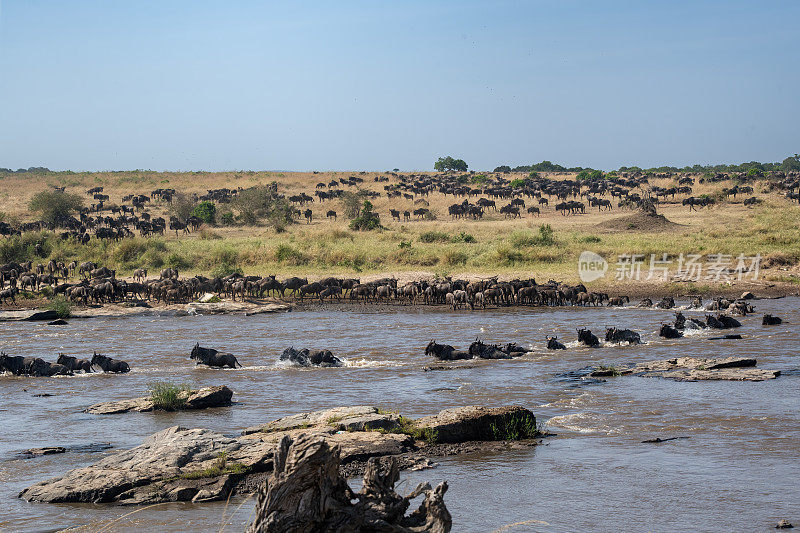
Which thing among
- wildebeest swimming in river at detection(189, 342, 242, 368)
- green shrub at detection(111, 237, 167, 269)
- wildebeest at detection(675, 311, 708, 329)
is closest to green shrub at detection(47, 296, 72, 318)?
green shrub at detection(111, 237, 167, 269)

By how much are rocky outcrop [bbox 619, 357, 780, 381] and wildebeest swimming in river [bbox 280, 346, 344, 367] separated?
6362 millimetres

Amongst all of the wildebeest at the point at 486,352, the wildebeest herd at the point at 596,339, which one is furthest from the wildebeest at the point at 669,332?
the wildebeest at the point at 486,352

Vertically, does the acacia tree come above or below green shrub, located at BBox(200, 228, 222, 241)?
above

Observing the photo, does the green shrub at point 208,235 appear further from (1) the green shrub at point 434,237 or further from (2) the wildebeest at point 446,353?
(2) the wildebeest at point 446,353

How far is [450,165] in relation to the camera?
106 m

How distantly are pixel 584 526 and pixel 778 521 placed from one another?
1965 millimetres

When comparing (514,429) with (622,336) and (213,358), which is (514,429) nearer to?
(213,358)

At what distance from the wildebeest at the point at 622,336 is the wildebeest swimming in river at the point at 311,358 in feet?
22.1

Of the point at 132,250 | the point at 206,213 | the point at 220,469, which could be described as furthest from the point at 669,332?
the point at 206,213

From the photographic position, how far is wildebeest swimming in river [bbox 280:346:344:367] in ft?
60.5

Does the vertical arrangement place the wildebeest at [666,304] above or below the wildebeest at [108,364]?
above

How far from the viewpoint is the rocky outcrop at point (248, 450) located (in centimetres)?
921

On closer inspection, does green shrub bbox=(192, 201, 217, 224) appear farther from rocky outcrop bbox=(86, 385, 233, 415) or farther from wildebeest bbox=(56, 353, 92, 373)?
rocky outcrop bbox=(86, 385, 233, 415)

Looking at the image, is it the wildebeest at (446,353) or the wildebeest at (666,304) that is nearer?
the wildebeest at (446,353)
